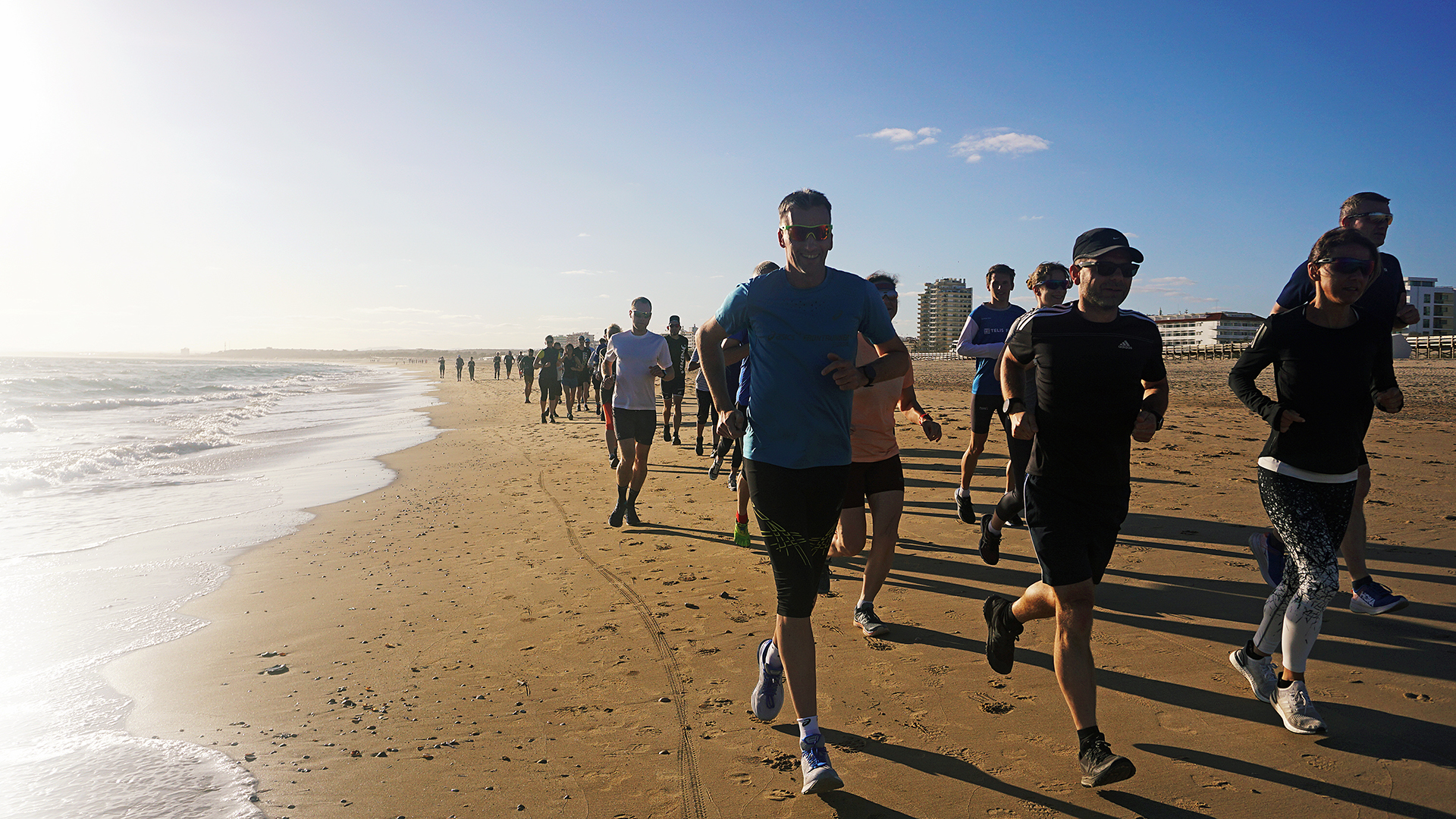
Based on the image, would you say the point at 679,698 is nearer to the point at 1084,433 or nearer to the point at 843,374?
the point at 843,374

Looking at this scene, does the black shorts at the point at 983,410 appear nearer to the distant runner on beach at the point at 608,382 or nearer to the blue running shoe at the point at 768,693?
the distant runner on beach at the point at 608,382

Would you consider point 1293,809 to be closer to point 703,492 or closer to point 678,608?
point 678,608

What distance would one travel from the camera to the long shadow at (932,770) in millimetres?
2500

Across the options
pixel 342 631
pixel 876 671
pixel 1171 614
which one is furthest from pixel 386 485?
pixel 1171 614

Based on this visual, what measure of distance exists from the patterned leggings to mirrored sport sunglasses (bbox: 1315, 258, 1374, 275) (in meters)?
0.83

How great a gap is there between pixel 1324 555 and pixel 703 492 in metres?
6.25

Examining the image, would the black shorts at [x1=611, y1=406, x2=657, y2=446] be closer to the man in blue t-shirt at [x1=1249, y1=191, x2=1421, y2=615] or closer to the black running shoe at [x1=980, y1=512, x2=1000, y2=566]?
the black running shoe at [x1=980, y1=512, x2=1000, y2=566]

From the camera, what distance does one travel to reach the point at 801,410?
265cm

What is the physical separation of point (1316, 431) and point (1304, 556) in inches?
19.8

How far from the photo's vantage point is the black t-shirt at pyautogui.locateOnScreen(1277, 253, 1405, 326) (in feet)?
11.3

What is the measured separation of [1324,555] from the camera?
291cm

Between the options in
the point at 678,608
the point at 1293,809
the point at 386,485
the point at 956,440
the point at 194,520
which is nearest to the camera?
the point at 1293,809

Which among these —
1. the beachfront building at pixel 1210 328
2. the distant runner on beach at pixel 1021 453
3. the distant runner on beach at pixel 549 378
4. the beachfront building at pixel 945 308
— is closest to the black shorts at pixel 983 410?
the distant runner on beach at pixel 1021 453

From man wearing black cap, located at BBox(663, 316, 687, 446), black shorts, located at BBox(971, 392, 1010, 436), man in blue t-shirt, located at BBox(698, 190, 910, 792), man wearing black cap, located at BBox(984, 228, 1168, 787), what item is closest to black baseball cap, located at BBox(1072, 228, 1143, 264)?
man wearing black cap, located at BBox(984, 228, 1168, 787)
